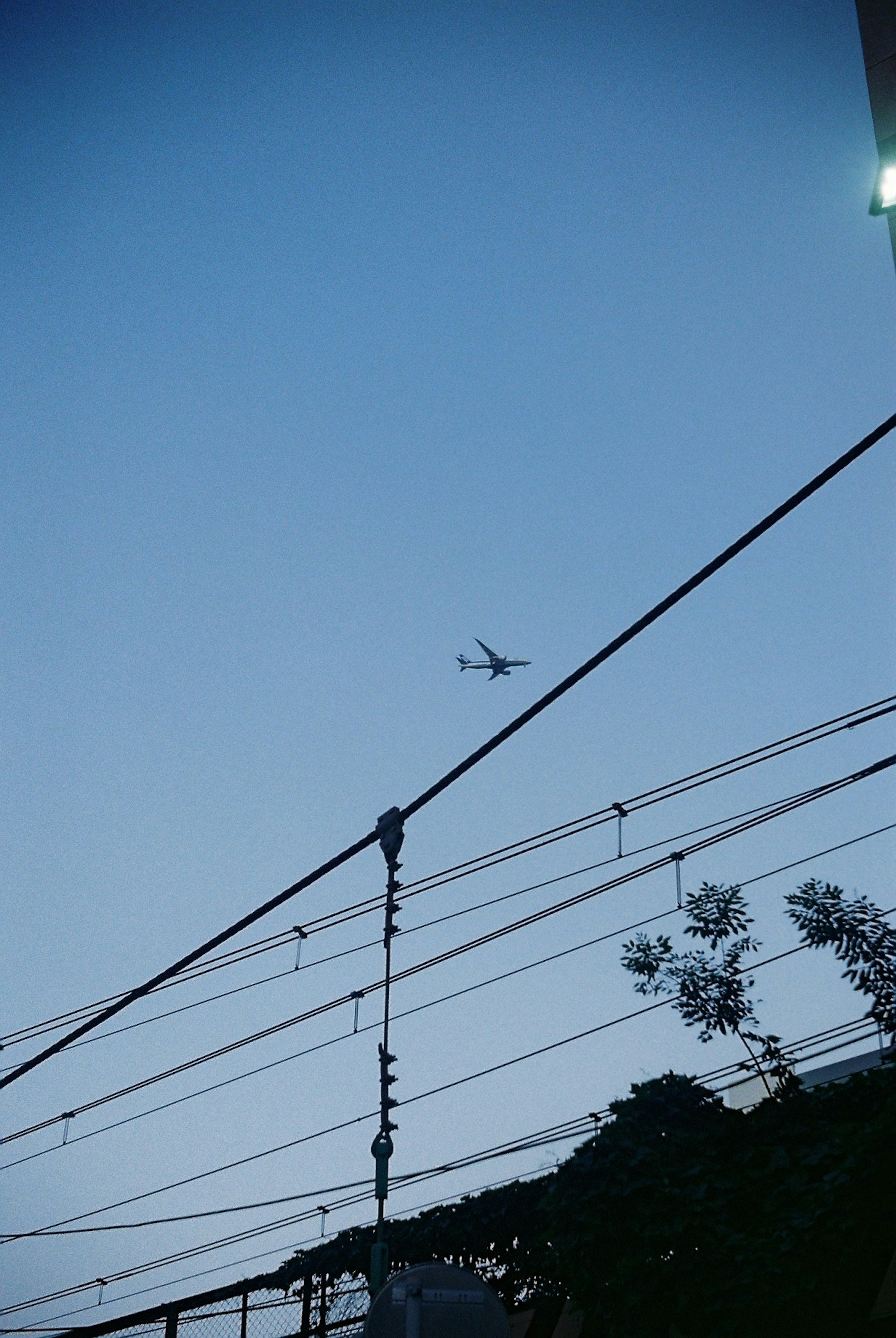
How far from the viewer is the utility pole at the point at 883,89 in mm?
8773

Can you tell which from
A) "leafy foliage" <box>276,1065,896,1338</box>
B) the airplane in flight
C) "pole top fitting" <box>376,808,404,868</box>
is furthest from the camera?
the airplane in flight

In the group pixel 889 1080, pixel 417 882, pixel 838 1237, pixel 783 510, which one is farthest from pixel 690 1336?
pixel 783 510

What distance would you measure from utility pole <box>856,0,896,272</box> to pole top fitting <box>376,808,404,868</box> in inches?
228

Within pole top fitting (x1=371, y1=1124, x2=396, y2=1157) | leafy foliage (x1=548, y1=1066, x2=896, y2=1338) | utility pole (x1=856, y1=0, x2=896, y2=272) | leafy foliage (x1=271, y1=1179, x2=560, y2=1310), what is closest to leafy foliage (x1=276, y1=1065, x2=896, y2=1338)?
leafy foliage (x1=548, y1=1066, x2=896, y2=1338)

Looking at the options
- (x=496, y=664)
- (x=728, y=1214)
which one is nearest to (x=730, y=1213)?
(x=728, y=1214)

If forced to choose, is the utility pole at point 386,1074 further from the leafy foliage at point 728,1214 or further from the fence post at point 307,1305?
the fence post at point 307,1305

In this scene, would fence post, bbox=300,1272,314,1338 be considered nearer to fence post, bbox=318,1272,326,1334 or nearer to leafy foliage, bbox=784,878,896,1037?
fence post, bbox=318,1272,326,1334

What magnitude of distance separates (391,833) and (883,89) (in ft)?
23.0

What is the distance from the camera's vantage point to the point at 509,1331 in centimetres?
620

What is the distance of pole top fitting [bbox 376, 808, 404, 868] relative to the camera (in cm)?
678

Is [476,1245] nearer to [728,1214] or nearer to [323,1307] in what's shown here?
[323,1307]

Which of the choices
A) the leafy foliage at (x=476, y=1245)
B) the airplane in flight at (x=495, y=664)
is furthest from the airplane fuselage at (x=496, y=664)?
the leafy foliage at (x=476, y=1245)

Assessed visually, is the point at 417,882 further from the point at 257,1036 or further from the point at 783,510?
the point at 783,510

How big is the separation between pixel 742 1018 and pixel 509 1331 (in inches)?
298
